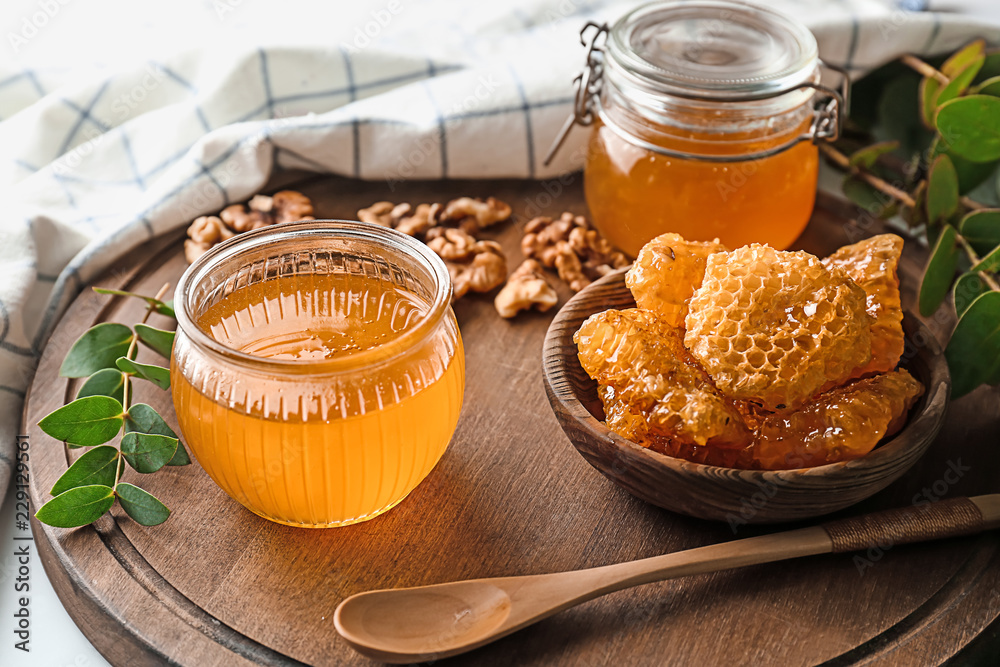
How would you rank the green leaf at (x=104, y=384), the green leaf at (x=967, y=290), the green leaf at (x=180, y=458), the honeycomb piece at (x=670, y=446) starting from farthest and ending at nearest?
the green leaf at (x=967, y=290) → the green leaf at (x=104, y=384) → the green leaf at (x=180, y=458) → the honeycomb piece at (x=670, y=446)

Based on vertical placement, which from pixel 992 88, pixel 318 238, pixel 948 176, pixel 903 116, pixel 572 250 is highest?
pixel 318 238

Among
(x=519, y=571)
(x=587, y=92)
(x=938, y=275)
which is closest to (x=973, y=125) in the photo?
(x=938, y=275)

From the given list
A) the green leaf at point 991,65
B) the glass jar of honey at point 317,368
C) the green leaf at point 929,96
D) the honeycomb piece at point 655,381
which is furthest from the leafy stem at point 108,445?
the green leaf at point 991,65

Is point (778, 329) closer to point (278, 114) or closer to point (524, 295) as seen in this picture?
point (524, 295)

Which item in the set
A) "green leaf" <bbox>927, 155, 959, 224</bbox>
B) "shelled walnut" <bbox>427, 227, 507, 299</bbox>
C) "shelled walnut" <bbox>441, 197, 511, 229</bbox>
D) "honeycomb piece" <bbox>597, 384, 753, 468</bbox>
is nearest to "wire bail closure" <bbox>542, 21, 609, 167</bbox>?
"shelled walnut" <bbox>441, 197, 511, 229</bbox>

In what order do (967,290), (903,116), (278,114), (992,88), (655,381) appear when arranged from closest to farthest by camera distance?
(655,381)
(967,290)
(992,88)
(278,114)
(903,116)

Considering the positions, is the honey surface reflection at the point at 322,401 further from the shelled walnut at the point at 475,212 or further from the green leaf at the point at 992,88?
the green leaf at the point at 992,88

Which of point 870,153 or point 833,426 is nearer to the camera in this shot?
point 833,426
